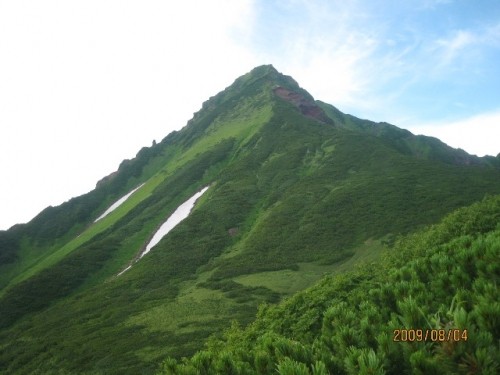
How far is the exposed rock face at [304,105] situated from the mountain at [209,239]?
2.94m

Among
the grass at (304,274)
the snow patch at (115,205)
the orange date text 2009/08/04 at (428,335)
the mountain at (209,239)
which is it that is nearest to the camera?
the orange date text 2009/08/04 at (428,335)

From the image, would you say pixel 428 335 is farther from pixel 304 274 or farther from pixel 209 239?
pixel 209 239

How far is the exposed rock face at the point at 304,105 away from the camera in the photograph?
399ft

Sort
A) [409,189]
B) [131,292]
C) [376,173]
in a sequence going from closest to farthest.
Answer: [131,292] → [409,189] → [376,173]

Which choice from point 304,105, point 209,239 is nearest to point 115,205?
point 209,239

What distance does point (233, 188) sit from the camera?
78688mm

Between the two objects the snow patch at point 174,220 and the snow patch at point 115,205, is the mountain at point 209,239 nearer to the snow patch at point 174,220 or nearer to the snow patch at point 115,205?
the snow patch at point 115,205

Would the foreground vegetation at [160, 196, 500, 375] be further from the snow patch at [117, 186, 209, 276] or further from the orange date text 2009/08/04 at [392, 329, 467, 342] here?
the snow patch at [117, 186, 209, 276]

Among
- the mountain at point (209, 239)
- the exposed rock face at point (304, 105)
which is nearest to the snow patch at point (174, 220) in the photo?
the mountain at point (209, 239)

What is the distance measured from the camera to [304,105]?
12562 centimetres

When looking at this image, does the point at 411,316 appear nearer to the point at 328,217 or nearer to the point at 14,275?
the point at 328,217

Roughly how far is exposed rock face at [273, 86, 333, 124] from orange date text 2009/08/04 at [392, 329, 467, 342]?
11819 cm

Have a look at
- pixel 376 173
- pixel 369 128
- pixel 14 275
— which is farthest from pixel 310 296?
pixel 369 128

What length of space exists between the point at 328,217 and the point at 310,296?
39480mm
